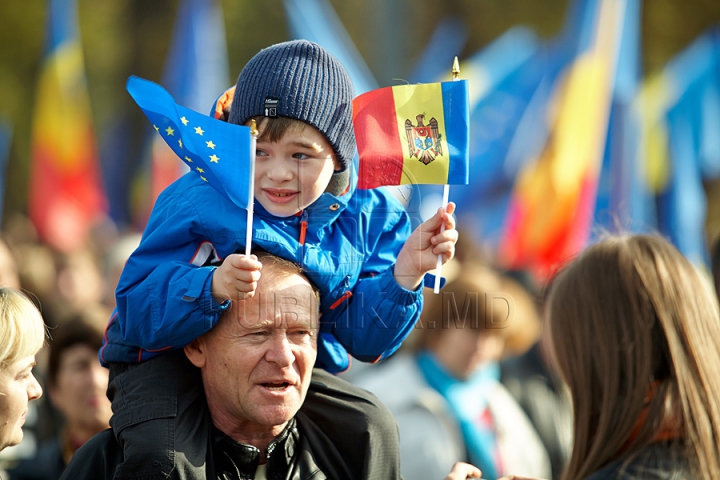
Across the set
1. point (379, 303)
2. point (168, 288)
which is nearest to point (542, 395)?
point (379, 303)

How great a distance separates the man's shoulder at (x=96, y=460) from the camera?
287 cm

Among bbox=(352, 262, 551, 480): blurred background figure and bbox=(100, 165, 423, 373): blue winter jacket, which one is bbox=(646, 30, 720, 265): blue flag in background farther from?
bbox=(100, 165, 423, 373): blue winter jacket

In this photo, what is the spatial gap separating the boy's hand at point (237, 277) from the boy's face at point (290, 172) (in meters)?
0.33

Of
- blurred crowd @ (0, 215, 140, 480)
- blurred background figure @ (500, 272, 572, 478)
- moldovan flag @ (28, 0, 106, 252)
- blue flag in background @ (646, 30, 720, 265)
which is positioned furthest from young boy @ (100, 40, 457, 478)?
moldovan flag @ (28, 0, 106, 252)

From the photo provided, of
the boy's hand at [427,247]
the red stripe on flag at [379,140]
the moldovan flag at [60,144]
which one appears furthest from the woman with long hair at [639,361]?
the moldovan flag at [60,144]

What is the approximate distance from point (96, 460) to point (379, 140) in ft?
4.63

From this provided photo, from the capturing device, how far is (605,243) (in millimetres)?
2873

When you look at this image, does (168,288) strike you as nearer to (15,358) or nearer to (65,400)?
(15,358)

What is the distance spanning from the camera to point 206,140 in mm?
2930

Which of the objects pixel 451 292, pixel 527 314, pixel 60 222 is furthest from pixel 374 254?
pixel 60 222

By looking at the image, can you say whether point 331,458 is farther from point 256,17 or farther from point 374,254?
point 256,17

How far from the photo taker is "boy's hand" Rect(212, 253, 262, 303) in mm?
2678

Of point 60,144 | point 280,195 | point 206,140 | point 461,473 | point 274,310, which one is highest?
point 60,144

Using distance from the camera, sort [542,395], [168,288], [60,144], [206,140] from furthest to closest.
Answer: [60,144] < [542,395] < [206,140] < [168,288]
